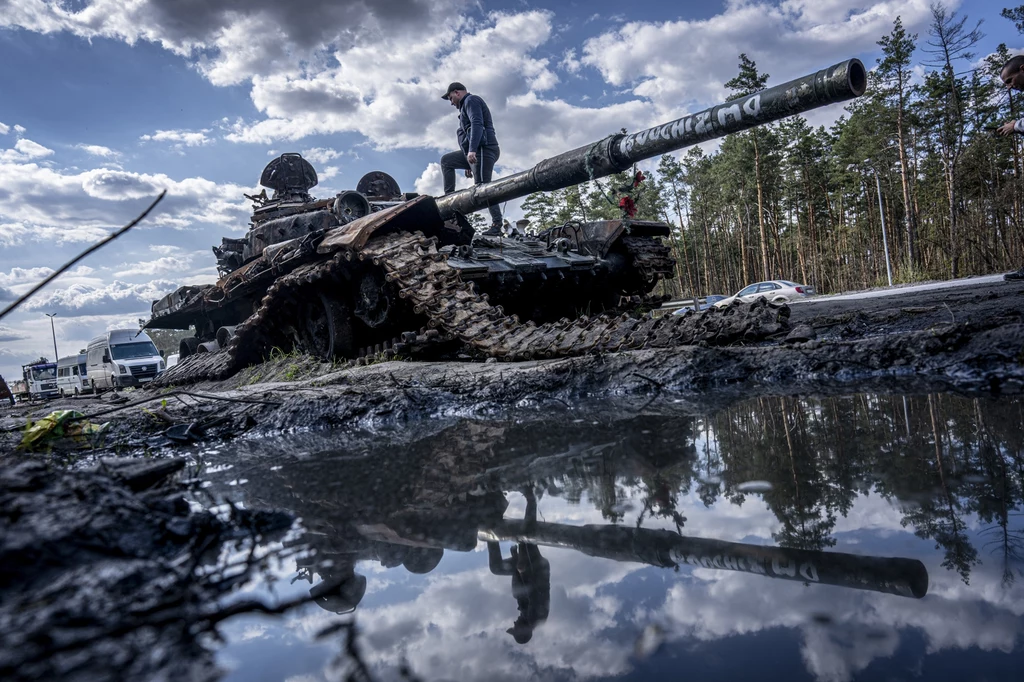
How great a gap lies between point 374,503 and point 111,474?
694 mm

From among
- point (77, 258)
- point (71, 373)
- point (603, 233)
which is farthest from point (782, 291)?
point (71, 373)

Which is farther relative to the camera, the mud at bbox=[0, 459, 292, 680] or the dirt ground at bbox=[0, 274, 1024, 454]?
the dirt ground at bbox=[0, 274, 1024, 454]

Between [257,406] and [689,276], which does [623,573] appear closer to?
[257,406]

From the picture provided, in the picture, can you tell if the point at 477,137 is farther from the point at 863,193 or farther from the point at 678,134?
the point at 863,193

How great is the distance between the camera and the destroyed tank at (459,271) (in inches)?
186

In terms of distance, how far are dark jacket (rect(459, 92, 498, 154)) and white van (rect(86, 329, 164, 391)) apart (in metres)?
15.1

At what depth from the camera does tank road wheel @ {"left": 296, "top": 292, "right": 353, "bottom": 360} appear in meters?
7.09

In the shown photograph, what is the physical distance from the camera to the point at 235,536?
61.4 inches

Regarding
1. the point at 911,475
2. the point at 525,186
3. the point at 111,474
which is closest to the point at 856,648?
the point at 911,475

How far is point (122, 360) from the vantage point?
1998 centimetres

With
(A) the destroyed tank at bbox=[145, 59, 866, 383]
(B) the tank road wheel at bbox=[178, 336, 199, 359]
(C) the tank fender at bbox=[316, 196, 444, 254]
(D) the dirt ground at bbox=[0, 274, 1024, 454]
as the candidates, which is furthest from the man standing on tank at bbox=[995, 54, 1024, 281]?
(B) the tank road wheel at bbox=[178, 336, 199, 359]

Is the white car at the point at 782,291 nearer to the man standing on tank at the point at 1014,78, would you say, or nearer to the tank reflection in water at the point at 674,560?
the man standing on tank at the point at 1014,78

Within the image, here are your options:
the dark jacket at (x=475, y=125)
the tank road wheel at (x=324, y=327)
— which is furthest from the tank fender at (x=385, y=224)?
the dark jacket at (x=475, y=125)

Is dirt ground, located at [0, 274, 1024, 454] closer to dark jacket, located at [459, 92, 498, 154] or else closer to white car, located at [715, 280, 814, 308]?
→ dark jacket, located at [459, 92, 498, 154]
